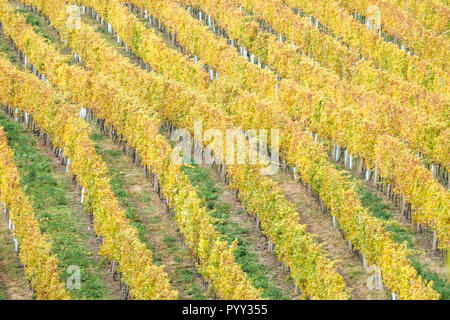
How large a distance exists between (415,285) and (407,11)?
43.3m

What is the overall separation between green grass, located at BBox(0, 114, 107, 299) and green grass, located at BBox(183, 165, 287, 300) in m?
5.76

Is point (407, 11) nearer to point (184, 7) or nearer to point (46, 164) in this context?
point (184, 7)


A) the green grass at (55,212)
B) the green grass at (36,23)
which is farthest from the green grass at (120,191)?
the green grass at (36,23)

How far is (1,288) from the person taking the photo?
32875 mm

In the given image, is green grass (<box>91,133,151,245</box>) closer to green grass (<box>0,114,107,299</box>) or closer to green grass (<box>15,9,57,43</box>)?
green grass (<box>0,114,107,299</box>)

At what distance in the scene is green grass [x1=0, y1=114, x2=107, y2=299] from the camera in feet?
111

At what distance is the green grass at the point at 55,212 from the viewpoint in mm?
33978

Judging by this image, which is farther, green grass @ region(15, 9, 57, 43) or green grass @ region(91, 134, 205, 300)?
green grass @ region(15, 9, 57, 43)

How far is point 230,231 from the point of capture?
38062 mm

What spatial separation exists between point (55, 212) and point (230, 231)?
8.11 metres

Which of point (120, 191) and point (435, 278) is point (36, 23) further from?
point (435, 278)

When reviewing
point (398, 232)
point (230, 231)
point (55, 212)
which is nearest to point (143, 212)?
point (55, 212)

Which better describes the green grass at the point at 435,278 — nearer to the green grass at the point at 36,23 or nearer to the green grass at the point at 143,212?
the green grass at the point at 143,212

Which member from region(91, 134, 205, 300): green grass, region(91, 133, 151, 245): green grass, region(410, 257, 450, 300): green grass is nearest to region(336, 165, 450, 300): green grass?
region(410, 257, 450, 300): green grass
